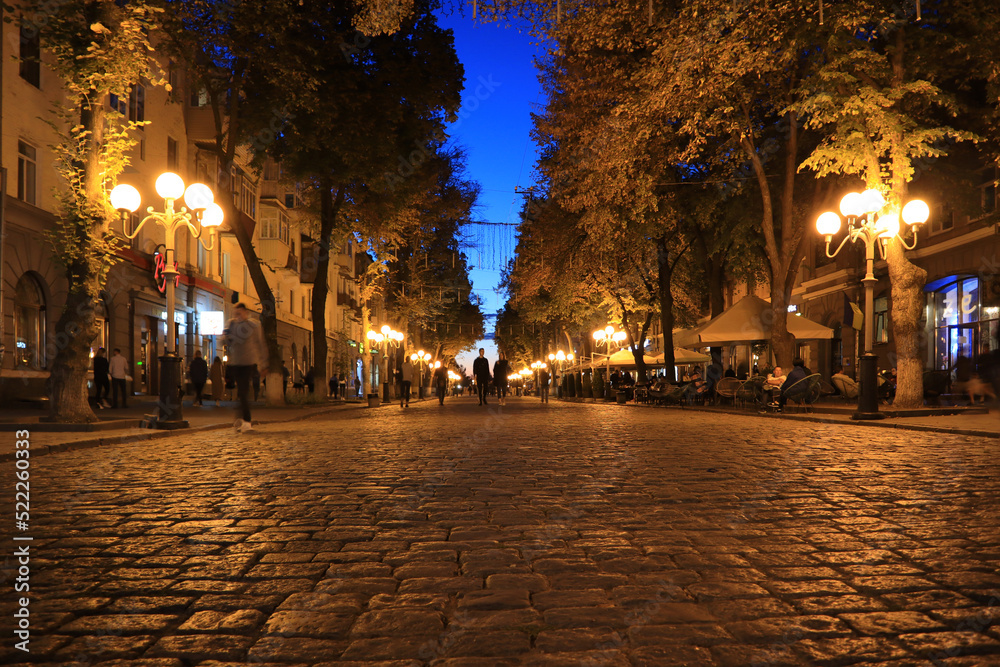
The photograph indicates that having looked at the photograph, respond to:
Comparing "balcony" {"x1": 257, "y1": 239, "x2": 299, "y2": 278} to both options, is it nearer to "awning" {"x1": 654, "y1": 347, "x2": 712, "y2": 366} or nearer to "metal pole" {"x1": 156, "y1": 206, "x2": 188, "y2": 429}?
"awning" {"x1": 654, "y1": 347, "x2": 712, "y2": 366}

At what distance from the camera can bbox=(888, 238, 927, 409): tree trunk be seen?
58.9ft

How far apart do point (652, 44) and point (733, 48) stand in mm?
2956

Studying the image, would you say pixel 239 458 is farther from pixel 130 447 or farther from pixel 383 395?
pixel 383 395

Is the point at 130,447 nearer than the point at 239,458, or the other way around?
the point at 239,458

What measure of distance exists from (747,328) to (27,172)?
19251mm

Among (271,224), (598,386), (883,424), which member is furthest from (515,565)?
(271,224)

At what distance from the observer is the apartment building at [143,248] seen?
19.9m

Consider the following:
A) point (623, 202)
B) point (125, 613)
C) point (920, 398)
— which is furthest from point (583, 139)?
point (125, 613)

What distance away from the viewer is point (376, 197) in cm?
2895

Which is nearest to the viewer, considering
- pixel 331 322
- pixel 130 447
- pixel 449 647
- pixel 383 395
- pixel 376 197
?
pixel 449 647

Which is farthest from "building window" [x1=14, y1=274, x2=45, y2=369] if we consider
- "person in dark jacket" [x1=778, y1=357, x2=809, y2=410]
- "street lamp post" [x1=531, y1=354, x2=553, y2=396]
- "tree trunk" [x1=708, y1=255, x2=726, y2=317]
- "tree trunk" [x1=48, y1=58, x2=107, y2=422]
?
"street lamp post" [x1=531, y1=354, x2=553, y2=396]

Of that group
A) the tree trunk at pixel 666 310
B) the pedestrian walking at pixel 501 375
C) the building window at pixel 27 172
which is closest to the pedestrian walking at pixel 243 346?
the building window at pixel 27 172

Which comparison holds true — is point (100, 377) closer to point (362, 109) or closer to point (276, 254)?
point (362, 109)

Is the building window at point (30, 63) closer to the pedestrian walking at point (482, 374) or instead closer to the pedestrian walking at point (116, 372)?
the pedestrian walking at point (116, 372)
